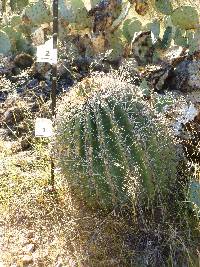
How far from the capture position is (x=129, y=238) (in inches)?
93.1

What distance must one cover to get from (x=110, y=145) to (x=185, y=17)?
236 cm

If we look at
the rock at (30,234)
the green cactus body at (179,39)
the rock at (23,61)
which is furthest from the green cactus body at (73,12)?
the rock at (30,234)

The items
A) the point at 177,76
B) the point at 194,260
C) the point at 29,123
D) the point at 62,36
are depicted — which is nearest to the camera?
the point at 194,260

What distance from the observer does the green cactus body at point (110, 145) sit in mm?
2293

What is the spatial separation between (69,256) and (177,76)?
1.90 m

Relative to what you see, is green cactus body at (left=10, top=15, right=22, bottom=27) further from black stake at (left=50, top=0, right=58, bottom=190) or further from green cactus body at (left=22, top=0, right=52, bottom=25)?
black stake at (left=50, top=0, right=58, bottom=190)

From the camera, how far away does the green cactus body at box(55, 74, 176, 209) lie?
2.29m

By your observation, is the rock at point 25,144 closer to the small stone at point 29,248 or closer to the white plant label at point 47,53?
the white plant label at point 47,53

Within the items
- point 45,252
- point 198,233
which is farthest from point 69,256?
point 198,233

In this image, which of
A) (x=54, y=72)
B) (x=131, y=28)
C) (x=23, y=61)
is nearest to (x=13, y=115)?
(x=23, y=61)

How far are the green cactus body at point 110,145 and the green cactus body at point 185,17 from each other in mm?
2074

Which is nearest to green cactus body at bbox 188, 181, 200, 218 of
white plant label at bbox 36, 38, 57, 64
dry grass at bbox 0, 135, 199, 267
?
dry grass at bbox 0, 135, 199, 267

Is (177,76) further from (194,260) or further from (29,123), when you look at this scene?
(194,260)

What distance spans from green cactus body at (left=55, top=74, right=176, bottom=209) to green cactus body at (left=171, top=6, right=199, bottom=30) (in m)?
2.07
